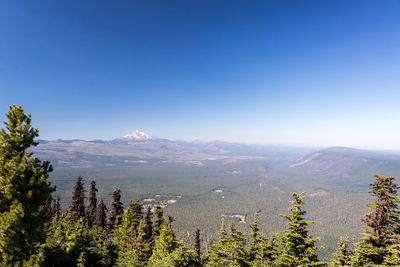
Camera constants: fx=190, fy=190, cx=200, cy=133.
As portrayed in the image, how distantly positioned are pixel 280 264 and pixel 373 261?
8170 millimetres

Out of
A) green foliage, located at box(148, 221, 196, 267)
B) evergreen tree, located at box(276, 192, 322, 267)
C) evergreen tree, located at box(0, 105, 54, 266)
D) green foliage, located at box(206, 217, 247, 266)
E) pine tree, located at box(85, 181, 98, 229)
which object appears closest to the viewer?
evergreen tree, located at box(0, 105, 54, 266)

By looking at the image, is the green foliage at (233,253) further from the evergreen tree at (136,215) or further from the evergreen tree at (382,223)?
the evergreen tree at (136,215)

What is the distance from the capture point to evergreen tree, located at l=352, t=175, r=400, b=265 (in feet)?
52.9

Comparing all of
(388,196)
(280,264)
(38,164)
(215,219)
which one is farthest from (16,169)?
(215,219)

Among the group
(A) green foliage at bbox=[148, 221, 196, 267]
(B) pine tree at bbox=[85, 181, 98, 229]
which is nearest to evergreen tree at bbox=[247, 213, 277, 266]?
(A) green foliage at bbox=[148, 221, 196, 267]

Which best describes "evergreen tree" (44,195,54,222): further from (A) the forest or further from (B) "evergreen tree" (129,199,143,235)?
(B) "evergreen tree" (129,199,143,235)

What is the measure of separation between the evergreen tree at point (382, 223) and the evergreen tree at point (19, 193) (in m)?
25.4

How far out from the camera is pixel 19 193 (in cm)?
1202

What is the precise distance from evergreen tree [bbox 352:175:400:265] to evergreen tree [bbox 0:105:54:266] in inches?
998

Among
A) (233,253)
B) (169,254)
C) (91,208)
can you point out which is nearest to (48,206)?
(91,208)

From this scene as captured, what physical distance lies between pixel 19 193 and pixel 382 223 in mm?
Result: 28056

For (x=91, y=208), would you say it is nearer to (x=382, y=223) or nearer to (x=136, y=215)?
(x=136, y=215)

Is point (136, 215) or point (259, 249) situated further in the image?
point (136, 215)

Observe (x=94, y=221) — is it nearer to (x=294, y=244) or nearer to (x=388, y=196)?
(x=294, y=244)
